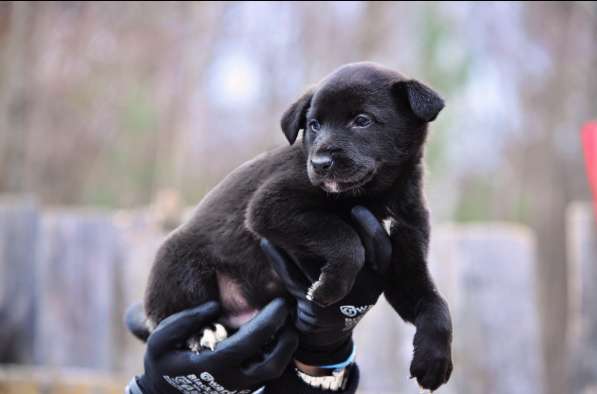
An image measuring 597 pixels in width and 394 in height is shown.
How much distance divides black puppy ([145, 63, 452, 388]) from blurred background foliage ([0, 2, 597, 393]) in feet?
28.2

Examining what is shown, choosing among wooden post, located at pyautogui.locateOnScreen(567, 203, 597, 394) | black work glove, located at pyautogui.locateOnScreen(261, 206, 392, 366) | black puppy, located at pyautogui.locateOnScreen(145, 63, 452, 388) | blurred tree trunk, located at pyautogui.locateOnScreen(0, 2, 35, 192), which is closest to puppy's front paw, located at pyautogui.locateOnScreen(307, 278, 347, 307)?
black puppy, located at pyautogui.locateOnScreen(145, 63, 452, 388)

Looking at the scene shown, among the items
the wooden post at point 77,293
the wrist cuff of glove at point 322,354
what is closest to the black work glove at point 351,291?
the wrist cuff of glove at point 322,354

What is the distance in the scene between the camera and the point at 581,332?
26.7ft

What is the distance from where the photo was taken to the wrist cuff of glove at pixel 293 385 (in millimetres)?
3578

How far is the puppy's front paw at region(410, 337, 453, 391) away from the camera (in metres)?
3.07

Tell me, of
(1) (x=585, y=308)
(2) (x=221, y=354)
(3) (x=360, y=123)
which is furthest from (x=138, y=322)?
(1) (x=585, y=308)

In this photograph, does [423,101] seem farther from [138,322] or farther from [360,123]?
[138,322]

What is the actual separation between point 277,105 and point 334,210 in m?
15.4

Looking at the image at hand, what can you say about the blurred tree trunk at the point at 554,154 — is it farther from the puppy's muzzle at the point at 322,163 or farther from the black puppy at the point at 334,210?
the puppy's muzzle at the point at 322,163

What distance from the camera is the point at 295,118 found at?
3.33m

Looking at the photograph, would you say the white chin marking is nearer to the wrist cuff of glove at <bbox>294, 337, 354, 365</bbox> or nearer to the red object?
the wrist cuff of glove at <bbox>294, 337, 354, 365</bbox>

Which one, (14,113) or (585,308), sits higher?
(14,113)

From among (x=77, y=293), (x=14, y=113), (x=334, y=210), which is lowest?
(x=77, y=293)

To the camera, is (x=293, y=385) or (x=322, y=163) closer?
(x=322, y=163)
